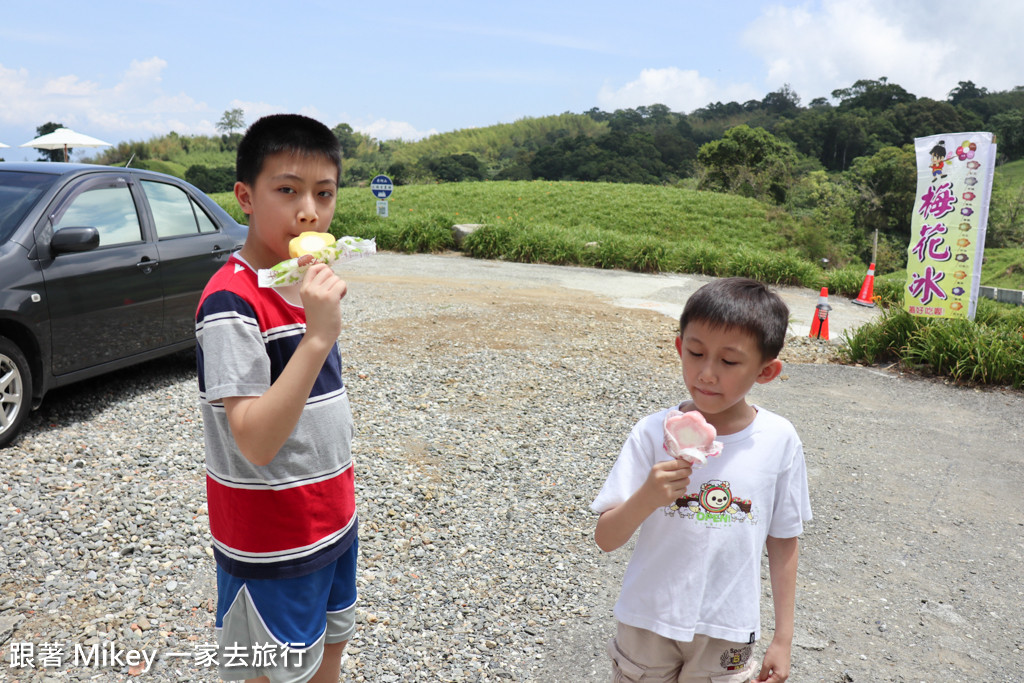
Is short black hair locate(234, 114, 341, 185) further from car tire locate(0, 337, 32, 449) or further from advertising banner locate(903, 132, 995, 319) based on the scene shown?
advertising banner locate(903, 132, 995, 319)

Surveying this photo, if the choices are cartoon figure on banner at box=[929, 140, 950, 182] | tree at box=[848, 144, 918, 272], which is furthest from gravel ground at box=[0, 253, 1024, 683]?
tree at box=[848, 144, 918, 272]

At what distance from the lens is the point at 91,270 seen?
476cm

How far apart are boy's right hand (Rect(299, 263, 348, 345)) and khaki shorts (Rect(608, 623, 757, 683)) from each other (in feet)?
3.15

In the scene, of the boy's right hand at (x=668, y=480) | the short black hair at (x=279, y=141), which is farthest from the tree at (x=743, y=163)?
the boy's right hand at (x=668, y=480)

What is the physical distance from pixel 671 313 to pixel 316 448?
980 cm

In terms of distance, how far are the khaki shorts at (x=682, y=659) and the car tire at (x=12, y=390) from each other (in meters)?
4.09

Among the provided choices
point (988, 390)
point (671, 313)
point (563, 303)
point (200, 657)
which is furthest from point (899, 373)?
point (200, 657)

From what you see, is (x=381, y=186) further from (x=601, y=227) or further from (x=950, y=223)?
(x=950, y=223)

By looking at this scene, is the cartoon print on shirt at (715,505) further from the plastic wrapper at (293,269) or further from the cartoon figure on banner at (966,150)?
the cartoon figure on banner at (966,150)

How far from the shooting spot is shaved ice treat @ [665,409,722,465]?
4.44 ft

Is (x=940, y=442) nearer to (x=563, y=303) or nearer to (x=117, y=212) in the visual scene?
(x=563, y=303)

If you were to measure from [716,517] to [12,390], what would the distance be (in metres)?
4.35

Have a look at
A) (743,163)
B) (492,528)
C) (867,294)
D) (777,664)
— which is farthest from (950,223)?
(743,163)

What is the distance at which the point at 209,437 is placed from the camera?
1.52m
